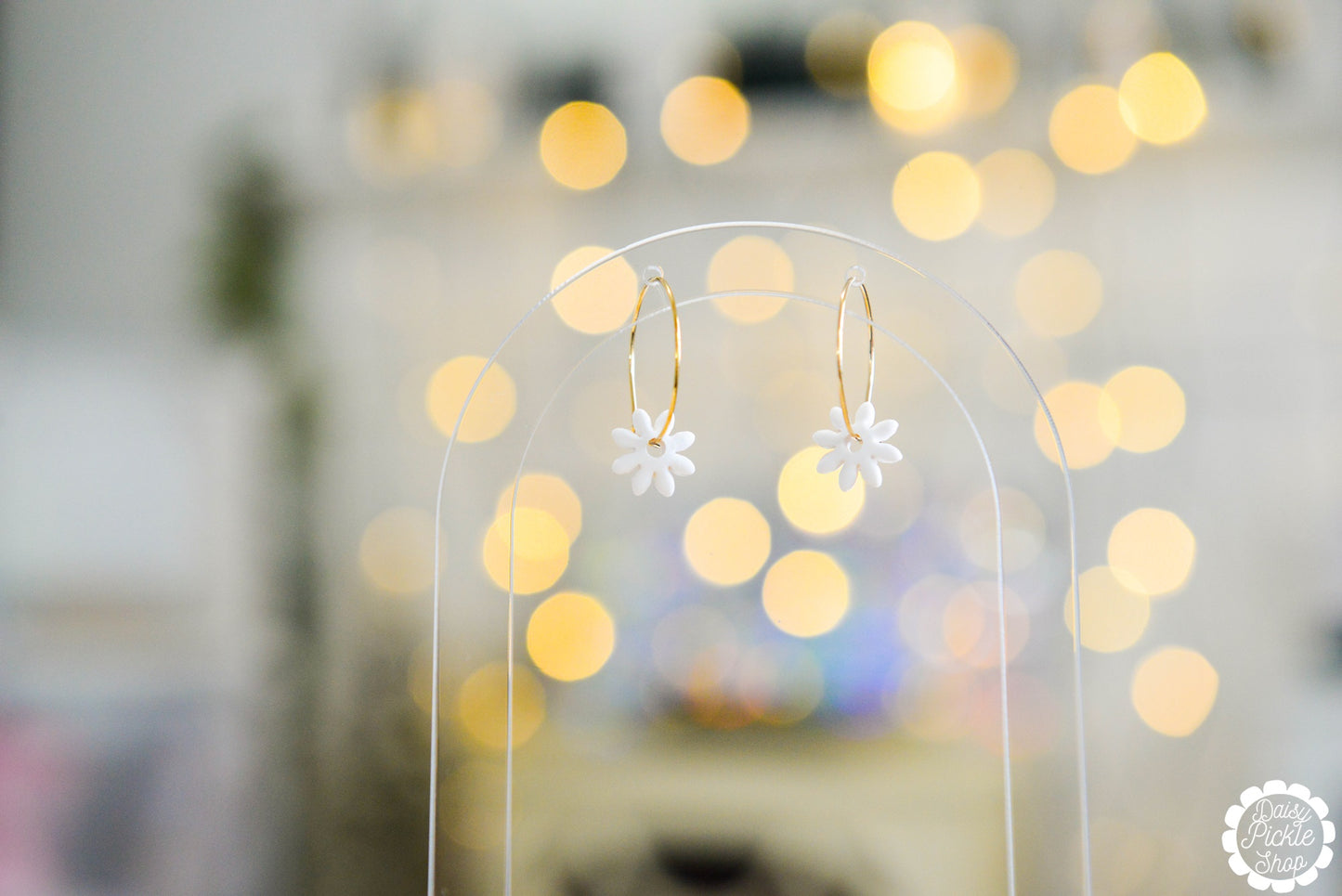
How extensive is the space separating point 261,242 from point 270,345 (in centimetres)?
11

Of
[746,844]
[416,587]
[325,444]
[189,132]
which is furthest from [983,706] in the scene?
[189,132]

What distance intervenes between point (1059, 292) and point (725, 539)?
371 millimetres

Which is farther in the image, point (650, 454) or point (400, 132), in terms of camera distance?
point (400, 132)

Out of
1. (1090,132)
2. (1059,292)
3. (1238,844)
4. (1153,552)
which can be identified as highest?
(1090,132)

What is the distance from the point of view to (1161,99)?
81 cm

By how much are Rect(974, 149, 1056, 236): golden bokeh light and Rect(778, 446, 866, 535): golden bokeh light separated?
0.26 meters

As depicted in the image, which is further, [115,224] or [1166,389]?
[115,224]

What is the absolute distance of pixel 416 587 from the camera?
843 mm

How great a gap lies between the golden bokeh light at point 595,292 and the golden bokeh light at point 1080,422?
0.39 meters

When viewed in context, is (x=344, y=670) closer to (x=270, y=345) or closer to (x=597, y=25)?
(x=270, y=345)

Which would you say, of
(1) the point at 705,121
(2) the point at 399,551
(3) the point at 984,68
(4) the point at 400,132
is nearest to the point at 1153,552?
(3) the point at 984,68

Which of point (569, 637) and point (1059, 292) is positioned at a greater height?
point (1059, 292)

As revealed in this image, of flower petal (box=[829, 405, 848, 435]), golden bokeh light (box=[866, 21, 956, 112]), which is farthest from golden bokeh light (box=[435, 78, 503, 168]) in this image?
flower petal (box=[829, 405, 848, 435])

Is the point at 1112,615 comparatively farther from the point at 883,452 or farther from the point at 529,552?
the point at 529,552
